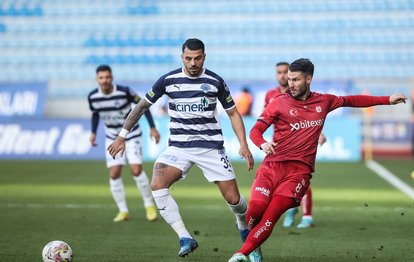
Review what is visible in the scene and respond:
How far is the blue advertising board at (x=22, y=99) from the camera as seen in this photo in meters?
25.8

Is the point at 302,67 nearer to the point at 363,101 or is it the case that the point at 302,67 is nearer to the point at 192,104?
the point at 363,101

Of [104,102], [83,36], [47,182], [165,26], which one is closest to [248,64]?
[165,26]

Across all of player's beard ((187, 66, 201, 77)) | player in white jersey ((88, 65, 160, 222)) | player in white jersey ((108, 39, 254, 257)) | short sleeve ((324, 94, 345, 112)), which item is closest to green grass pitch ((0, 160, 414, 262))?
player in white jersey ((88, 65, 160, 222))

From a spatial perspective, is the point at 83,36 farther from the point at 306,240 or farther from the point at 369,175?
the point at 306,240

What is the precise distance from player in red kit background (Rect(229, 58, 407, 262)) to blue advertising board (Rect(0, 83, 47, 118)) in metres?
18.7

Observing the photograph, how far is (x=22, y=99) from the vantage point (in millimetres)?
26000

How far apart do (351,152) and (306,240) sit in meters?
13.5

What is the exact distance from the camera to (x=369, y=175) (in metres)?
19.3

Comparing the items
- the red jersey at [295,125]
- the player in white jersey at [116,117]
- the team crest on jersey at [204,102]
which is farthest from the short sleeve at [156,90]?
the player in white jersey at [116,117]

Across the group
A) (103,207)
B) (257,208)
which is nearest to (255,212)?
(257,208)

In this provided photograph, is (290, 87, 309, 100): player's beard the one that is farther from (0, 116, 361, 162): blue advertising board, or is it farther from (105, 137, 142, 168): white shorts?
(0, 116, 361, 162): blue advertising board

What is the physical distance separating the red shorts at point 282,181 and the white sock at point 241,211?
1.91 feet

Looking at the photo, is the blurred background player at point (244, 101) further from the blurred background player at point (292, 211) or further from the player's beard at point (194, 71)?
the player's beard at point (194, 71)

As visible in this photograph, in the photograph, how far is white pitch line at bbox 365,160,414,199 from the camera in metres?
16.0
